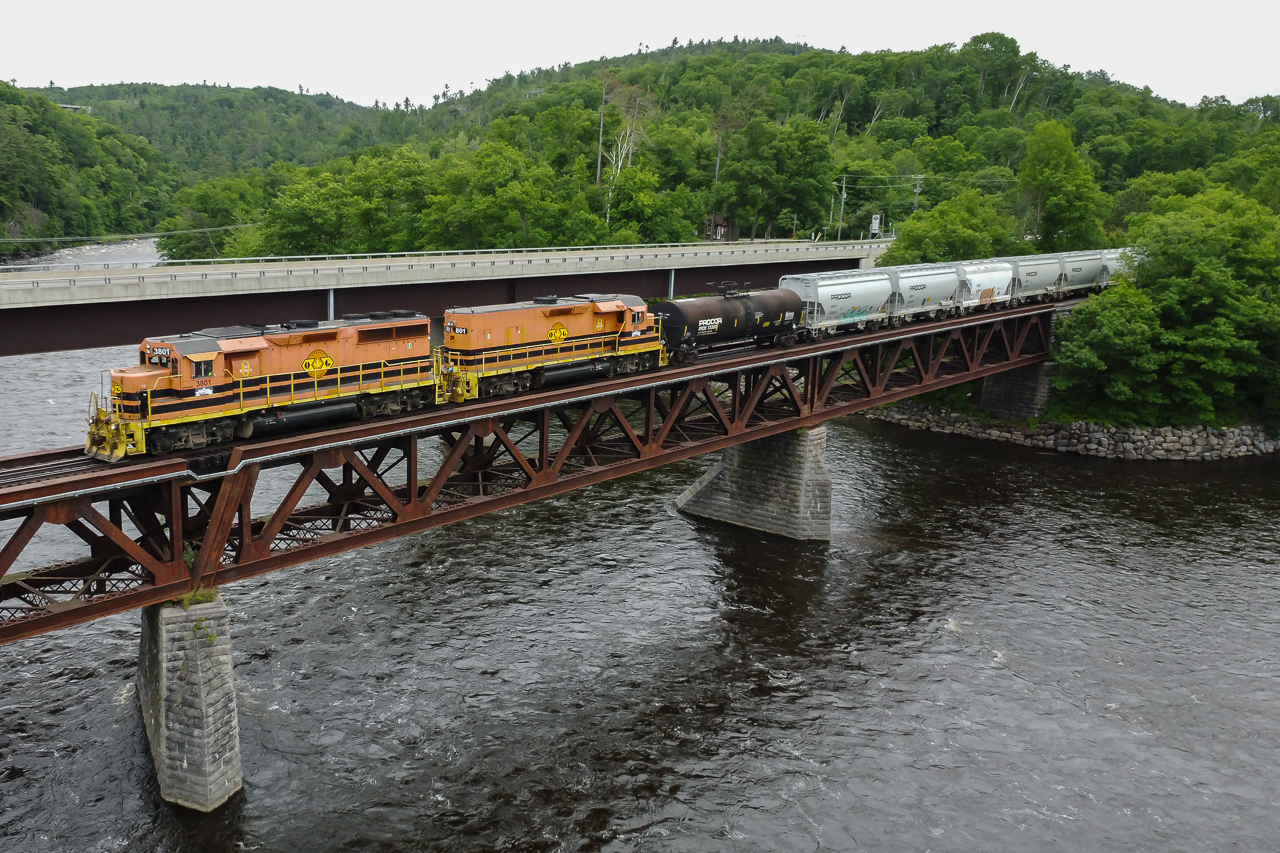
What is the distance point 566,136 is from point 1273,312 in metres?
75.4

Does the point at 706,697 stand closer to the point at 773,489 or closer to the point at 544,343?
the point at 544,343

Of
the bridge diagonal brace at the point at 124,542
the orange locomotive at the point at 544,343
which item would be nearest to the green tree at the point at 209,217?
the orange locomotive at the point at 544,343

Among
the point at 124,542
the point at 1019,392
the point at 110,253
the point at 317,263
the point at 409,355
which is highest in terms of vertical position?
the point at 317,263

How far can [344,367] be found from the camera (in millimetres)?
28281

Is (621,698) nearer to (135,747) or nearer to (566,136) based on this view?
(135,747)

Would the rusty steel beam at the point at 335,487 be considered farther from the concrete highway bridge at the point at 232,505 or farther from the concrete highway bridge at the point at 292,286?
Result: the concrete highway bridge at the point at 292,286

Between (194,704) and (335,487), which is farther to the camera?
(335,487)

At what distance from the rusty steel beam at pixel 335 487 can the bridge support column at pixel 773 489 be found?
73.5 inches

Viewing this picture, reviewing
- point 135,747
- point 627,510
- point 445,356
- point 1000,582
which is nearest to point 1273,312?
point 1000,582

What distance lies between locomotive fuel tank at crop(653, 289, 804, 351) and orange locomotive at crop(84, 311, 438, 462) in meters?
11.3

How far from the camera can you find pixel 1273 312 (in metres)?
61.1

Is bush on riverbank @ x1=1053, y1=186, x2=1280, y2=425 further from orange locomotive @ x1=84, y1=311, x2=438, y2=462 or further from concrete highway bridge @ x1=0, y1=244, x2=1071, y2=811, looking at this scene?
orange locomotive @ x1=84, y1=311, x2=438, y2=462

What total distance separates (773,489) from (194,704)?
27.8 metres

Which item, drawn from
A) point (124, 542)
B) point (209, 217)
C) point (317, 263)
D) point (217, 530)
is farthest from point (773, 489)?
point (209, 217)
